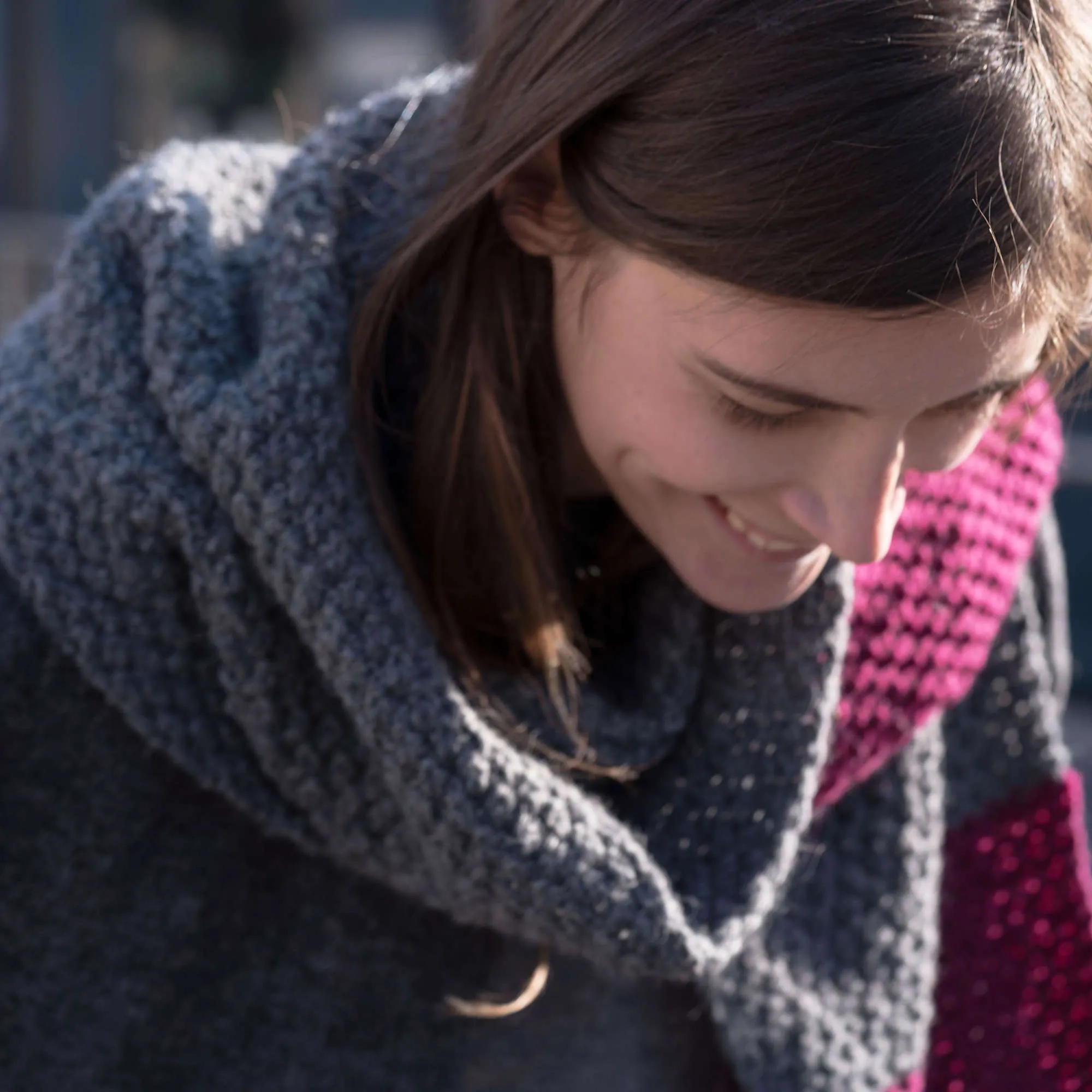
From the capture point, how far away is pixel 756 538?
1092 mm

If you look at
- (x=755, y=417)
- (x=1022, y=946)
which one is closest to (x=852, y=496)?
(x=755, y=417)

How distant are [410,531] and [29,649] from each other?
0.28 metres

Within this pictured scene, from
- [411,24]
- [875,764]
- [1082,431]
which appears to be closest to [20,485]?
[875,764]

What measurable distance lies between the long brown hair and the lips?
0.51 feet

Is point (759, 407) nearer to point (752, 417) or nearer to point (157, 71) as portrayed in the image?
point (752, 417)

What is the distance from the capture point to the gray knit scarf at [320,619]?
1.03 m

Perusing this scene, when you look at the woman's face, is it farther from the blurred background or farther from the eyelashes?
the blurred background

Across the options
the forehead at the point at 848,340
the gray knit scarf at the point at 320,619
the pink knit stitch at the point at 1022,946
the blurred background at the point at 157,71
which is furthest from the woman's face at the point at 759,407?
the blurred background at the point at 157,71

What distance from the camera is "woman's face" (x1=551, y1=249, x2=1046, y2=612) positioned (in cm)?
93

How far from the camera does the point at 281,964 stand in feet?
3.90

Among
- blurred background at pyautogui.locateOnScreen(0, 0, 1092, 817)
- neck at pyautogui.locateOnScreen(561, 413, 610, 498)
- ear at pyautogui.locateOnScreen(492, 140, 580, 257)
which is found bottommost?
blurred background at pyautogui.locateOnScreen(0, 0, 1092, 817)

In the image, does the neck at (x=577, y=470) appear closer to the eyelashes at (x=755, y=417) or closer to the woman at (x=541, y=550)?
the woman at (x=541, y=550)

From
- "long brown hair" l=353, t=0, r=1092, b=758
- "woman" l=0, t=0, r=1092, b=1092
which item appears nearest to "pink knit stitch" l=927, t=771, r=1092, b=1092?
"woman" l=0, t=0, r=1092, b=1092

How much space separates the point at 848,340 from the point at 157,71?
5455 mm
